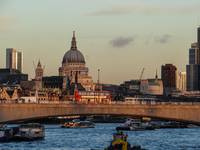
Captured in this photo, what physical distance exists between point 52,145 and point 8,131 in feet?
32.5

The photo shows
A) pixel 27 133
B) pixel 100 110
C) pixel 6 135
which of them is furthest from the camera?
pixel 100 110

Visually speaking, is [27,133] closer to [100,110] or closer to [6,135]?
[6,135]

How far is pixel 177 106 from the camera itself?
142 meters

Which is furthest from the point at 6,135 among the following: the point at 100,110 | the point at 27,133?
the point at 100,110

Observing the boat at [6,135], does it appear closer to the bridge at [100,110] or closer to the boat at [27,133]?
the boat at [27,133]

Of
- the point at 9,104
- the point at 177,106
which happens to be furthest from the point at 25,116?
the point at 177,106

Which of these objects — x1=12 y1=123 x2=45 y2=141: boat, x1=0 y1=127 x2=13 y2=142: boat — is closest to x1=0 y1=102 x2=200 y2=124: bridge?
x1=12 y1=123 x2=45 y2=141: boat

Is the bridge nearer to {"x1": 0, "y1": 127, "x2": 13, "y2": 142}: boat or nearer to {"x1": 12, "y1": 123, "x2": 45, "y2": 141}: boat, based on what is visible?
{"x1": 12, "y1": 123, "x2": 45, "y2": 141}: boat

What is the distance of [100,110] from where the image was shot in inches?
5517

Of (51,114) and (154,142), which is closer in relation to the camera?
(154,142)

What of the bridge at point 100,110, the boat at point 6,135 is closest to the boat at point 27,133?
the boat at point 6,135

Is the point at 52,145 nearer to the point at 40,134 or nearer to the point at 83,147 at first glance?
the point at 83,147

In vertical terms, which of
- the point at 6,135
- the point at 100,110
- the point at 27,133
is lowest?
the point at 6,135

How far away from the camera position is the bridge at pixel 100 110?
138m
